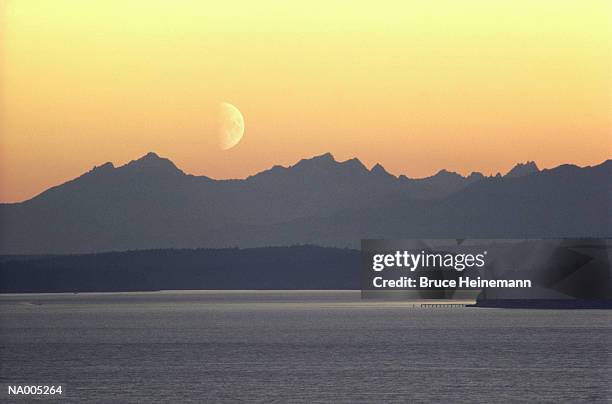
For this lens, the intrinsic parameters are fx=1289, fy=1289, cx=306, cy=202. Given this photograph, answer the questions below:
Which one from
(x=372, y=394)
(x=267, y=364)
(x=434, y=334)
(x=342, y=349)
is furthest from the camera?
(x=434, y=334)

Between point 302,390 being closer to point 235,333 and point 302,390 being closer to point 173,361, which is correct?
point 173,361

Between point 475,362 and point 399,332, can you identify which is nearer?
point 475,362

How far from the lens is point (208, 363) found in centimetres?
11200

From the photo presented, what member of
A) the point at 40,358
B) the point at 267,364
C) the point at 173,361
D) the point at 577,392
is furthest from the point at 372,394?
the point at 40,358

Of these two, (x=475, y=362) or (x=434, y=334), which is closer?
(x=475, y=362)

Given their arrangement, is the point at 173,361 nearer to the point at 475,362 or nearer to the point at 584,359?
the point at 475,362

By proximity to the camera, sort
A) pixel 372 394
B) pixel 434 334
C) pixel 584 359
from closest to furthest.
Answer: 1. pixel 372 394
2. pixel 584 359
3. pixel 434 334

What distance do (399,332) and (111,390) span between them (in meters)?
101

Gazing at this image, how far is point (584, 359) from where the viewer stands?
119625 mm

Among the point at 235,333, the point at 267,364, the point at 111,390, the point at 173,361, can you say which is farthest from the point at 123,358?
the point at 235,333

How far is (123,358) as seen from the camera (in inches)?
4727

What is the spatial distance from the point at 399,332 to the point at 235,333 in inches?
917

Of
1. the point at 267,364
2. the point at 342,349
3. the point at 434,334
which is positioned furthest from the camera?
the point at 434,334

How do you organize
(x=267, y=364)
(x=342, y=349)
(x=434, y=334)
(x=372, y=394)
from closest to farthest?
(x=372, y=394) < (x=267, y=364) < (x=342, y=349) < (x=434, y=334)
